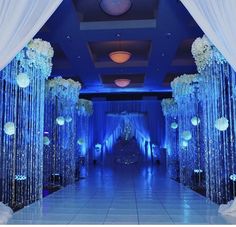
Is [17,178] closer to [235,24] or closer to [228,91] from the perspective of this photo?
[228,91]

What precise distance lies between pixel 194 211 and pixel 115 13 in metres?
4.53

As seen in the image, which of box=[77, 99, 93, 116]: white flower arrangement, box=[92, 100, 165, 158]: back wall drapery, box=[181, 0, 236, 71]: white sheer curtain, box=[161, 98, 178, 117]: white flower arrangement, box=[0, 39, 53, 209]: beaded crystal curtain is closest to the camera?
box=[181, 0, 236, 71]: white sheer curtain

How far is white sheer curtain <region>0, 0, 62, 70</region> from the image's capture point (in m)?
3.74

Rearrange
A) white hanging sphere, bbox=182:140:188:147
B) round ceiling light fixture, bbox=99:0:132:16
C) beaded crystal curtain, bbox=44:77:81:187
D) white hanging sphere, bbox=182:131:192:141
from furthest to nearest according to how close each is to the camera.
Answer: white hanging sphere, bbox=182:140:188:147, beaded crystal curtain, bbox=44:77:81:187, white hanging sphere, bbox=182:131:192:141, round ceiling light fixture, bbox=99:0:132:16

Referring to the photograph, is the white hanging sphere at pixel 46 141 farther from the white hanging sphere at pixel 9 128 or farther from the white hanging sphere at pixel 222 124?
the white hanging sphere at pixel 222 124

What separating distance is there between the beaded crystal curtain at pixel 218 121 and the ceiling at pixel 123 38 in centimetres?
202

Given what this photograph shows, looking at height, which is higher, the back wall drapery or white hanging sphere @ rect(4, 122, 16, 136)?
the back wall drapery

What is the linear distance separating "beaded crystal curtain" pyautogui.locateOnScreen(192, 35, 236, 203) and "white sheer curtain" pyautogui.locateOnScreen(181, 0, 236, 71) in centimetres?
152

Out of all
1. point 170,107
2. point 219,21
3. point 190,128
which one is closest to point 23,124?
point 219,21

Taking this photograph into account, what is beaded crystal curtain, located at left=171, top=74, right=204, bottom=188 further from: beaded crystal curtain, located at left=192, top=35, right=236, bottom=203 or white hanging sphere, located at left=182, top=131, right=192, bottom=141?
beaded crystal curtain, located at left=192, top=35, right=236, bottom=203

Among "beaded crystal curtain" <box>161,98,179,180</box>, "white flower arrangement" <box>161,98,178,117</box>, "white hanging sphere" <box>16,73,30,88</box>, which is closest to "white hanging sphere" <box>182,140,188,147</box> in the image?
"beaded crystal curtain" <box>161,98,179,180</box>

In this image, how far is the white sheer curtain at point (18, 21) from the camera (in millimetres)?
3740

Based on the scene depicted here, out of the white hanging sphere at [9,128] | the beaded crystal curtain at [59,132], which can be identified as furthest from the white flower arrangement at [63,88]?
the white hanging sphere at [9,128]

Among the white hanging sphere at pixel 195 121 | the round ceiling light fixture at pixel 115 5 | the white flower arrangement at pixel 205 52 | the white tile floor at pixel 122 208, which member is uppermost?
the round ceiling light fixture at pixel 115 5
